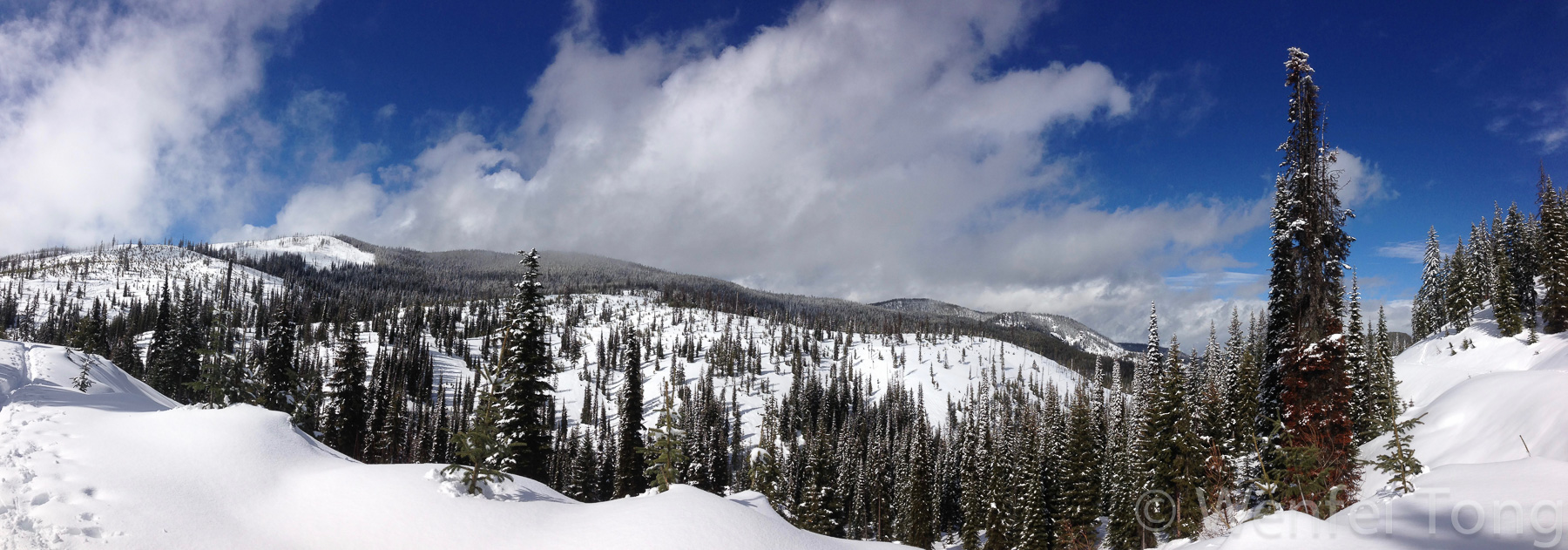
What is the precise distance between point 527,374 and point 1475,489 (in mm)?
26349

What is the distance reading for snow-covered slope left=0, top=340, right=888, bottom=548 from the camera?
25.6 feet

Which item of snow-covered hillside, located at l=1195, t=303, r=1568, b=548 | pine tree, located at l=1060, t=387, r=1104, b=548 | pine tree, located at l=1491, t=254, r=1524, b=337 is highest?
pine tree, located at l=1491, t=254, r=1524, b=337

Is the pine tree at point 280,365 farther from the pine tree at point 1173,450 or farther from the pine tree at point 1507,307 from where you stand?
the pine tree at point 1507,307

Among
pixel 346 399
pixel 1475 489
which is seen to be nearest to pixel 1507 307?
pixel 1475 489

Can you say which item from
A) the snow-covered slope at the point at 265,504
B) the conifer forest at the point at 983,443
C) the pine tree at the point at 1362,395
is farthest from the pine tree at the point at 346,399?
the pine tree at the point at 1362,395

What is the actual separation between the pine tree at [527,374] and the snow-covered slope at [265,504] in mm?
12630

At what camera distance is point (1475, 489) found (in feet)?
25.1

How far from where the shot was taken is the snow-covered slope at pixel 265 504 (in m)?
7.81

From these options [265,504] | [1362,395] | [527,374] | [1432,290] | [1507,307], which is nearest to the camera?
[265,504]

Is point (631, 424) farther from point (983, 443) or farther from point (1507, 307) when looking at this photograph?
point (1507, 307)

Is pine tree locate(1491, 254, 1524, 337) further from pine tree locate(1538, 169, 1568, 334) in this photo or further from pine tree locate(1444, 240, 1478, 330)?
pine tree locate(1444, 240, 1478, 330)

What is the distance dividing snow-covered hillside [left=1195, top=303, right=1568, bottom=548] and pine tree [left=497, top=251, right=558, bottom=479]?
75.7 ft

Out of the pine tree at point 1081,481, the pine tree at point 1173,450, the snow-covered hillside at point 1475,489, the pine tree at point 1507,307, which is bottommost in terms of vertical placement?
the pine tree at point 1081,481

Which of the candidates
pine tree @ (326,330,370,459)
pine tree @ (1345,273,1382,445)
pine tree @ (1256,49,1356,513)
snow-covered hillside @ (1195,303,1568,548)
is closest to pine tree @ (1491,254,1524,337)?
pine tree @ (1345,273,1382,445)
